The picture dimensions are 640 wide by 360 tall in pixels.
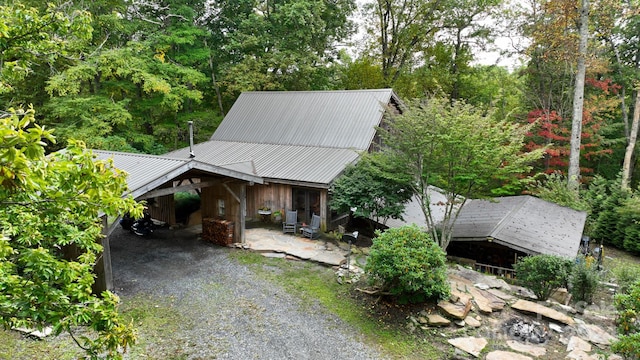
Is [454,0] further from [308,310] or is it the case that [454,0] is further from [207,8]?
[308,310]

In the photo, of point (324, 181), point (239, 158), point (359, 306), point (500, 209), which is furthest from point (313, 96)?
point (359, 306)

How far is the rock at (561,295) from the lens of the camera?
31.9 ft

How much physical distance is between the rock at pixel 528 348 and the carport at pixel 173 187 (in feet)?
26.1

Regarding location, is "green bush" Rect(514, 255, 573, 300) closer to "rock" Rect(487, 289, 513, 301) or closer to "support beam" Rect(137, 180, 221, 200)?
"rock" Rect(487, 289, 513, 301)

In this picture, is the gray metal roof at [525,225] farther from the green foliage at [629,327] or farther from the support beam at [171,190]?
the support beam at [171,190]

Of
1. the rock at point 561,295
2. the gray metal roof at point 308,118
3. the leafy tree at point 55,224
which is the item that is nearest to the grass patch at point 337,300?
the rock at point 561,295

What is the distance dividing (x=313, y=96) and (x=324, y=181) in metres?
7.36

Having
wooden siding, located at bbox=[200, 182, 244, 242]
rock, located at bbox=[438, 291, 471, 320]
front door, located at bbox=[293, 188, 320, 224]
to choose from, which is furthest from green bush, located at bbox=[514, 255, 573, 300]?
wooden siding, located at bbox=[200, 182, 244, 242]

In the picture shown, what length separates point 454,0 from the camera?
25188 millimetres

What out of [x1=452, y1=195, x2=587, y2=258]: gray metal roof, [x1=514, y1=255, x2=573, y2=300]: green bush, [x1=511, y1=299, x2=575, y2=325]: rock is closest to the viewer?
[x1=511, y1=299, x2=575, y2=325]: rock

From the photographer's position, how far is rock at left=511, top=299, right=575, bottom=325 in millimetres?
8094

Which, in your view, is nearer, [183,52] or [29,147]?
[29,147]

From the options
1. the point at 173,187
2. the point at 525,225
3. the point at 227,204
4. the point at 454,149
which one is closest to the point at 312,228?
the point at 227,204

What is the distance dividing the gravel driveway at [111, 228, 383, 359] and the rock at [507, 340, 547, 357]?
103 inches
